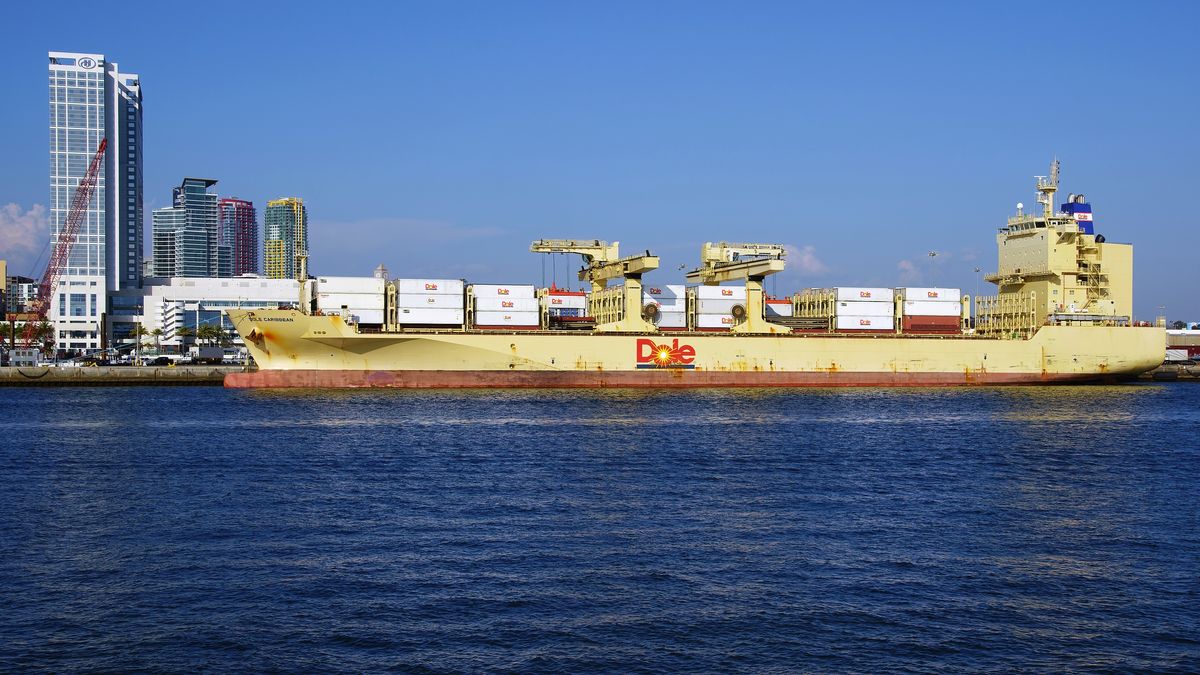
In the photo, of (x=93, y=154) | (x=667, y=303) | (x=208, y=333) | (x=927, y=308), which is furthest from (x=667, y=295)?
(x=93, y=154)

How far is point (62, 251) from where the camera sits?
445 feet

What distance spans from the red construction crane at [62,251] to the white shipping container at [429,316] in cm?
7497

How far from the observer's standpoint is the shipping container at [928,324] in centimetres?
7212

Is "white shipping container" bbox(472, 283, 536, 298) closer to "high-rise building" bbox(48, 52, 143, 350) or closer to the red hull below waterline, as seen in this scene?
the red hull below waterline

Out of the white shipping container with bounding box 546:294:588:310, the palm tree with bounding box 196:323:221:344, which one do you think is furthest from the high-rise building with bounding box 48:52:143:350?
the white shipping container with bounding box 546:294:588:310

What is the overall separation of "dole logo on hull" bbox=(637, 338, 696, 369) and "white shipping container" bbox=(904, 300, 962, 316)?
17.0 m

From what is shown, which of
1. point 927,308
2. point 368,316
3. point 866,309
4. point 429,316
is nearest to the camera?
point 368,316

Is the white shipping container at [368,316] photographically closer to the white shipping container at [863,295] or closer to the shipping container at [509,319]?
the shipping container at [509,319]

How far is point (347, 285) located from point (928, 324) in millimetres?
38869

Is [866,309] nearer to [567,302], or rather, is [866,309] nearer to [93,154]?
[567,302]

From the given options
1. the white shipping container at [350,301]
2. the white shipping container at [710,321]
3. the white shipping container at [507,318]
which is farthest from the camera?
the white shipping container at [710,321]

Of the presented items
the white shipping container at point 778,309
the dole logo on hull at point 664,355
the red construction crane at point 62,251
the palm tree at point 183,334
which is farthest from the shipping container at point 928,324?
the red construction crane at point 62,251

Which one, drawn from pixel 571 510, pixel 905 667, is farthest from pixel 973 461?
pixel 905 667

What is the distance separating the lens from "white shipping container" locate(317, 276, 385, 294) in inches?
2409
